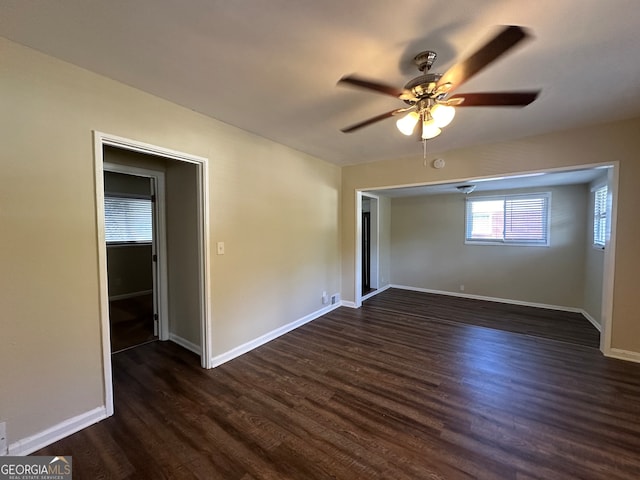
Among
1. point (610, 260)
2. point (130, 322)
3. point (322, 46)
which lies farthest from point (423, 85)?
point (130, 322)

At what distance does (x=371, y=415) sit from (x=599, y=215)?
4.44m

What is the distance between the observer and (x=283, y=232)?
11.6 ft

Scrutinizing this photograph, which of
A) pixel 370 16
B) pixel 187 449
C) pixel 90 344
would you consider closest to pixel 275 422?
pixel 187 449

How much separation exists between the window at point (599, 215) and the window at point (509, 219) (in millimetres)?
685

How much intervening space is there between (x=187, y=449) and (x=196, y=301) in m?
1.51

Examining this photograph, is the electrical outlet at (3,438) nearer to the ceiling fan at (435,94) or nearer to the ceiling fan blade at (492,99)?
the ceiling fan at (435,94)

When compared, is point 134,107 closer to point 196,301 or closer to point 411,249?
point 196,301

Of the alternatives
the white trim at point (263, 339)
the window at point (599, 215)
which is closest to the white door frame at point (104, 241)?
the white trim at point (263, 339)

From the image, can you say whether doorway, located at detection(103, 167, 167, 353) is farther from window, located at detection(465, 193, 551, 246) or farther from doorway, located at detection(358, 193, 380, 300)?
window, located at detection(465, 193, 551, 246)

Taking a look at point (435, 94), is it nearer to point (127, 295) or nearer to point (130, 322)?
point (130, 322)

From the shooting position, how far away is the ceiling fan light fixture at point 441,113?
1.60m

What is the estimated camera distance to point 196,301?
2.95 m

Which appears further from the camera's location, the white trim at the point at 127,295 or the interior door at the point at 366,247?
the interior door at the point at 366,247

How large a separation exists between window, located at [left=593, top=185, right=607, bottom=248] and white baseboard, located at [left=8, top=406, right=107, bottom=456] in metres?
5.89
